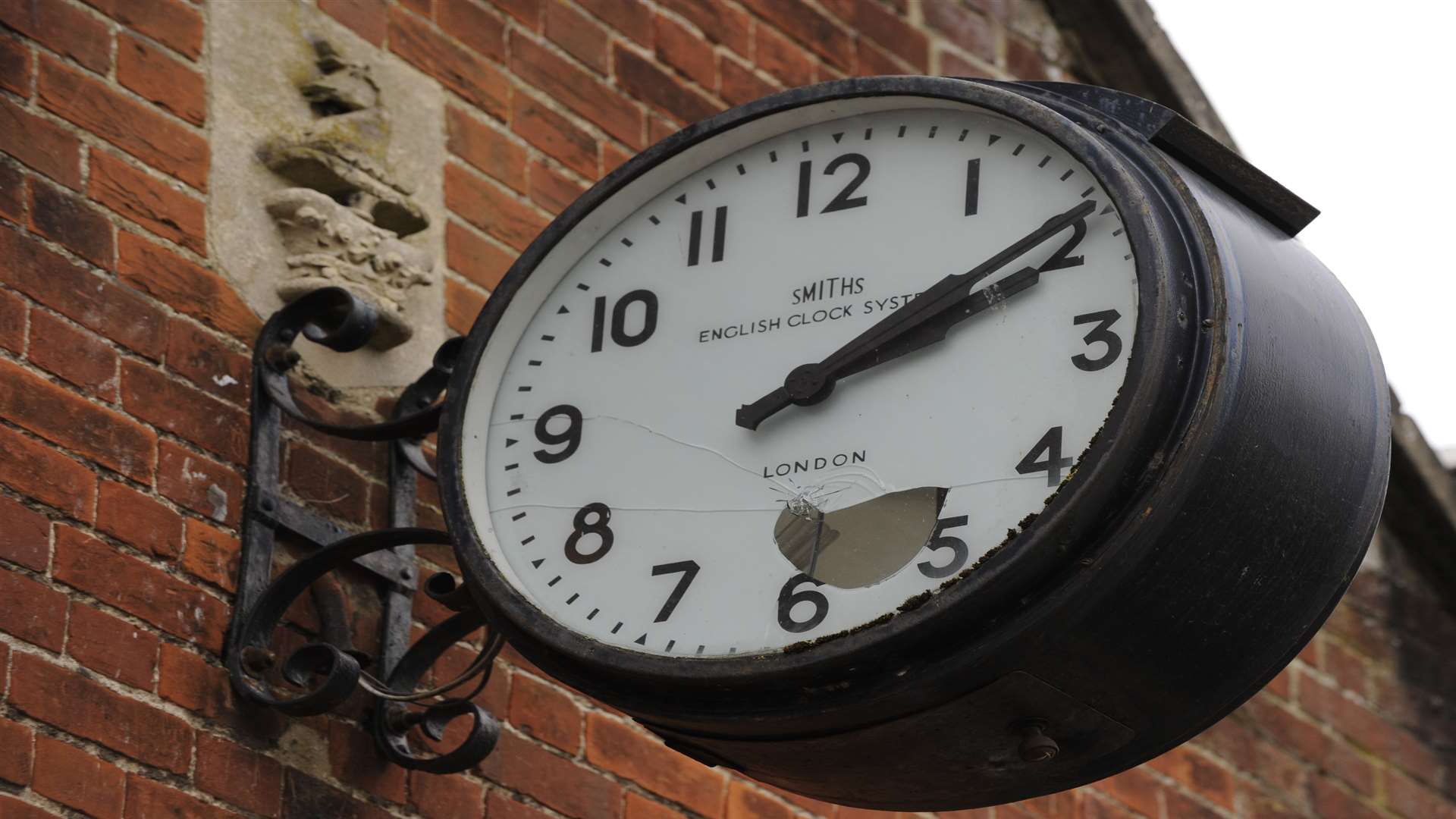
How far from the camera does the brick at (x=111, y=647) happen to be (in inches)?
104

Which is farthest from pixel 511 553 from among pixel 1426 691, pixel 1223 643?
pixel 1426 691

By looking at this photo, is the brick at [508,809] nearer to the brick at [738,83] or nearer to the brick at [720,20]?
the brick at [738,83]

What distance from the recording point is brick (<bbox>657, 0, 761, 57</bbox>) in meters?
4.00

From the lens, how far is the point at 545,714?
321cm

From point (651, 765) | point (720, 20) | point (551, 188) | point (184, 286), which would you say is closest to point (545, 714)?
point (651, 765)

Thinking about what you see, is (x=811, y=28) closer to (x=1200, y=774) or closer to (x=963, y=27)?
(x=963, y=27)

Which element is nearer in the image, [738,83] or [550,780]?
[550,780]

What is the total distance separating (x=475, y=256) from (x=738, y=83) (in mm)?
820

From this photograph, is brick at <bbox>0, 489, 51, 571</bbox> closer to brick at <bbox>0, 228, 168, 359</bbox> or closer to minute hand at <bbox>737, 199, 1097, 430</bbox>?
brick at <bbox>0, 228, 168, 359</bbox>

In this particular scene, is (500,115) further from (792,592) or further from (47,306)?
(792,592)

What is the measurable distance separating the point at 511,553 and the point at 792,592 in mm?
385

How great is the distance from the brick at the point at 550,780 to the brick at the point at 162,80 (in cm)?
101

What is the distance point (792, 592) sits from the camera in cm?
234

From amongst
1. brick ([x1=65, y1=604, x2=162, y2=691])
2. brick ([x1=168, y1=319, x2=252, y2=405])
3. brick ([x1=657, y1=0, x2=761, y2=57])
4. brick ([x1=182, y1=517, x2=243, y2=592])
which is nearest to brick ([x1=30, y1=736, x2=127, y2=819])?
brick ([x1=65, y1=604, x2=162, y2=691])
